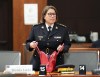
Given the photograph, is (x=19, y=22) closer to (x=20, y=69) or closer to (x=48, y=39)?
(x=48, y=39)

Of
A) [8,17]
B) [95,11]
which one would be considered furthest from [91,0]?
[8,17]

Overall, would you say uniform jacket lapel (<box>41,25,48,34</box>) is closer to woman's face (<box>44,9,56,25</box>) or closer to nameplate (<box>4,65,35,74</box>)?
woman's face (<box>44,9,56,25</box>)

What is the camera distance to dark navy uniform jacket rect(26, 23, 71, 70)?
4477 mm

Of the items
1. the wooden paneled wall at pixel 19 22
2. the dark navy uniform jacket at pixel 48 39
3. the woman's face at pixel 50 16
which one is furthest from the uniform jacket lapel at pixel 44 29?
the wooden paneled wall at pixel 19 22

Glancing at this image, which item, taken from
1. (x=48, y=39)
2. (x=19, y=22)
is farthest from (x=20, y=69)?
(x=19, y=22)

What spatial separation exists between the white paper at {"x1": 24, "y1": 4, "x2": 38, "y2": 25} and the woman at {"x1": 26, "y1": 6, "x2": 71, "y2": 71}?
283 cm

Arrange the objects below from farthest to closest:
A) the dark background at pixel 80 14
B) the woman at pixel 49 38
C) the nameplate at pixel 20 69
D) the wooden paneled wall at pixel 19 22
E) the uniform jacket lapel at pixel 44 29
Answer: the dark background at pixel 80 14, the wooden paneled wall at pixel 19 22, the uniform jacket lapel at pixel 44 29, the woman at pixel 49 38, the nameplate at pixel 20 69

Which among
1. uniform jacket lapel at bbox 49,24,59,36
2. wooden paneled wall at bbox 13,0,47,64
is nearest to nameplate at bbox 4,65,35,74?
uniform jacket lapel at bbox 49,24,59,36

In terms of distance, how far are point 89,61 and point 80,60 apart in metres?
0.12

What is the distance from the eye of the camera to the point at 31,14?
7.47 meters

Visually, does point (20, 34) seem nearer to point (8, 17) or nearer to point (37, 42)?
point (8, 17)

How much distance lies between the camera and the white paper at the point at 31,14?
293 inches

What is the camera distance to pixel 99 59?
15.4 ft

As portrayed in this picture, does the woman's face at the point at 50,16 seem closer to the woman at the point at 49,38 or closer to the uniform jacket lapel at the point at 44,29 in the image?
the woman at the point at 49,38
